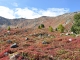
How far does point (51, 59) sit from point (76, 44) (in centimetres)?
1433

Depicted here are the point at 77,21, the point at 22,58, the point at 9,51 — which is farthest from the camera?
the point at 77,21

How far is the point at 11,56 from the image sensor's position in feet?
109

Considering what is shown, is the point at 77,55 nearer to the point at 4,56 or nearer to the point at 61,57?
the point at 61,57

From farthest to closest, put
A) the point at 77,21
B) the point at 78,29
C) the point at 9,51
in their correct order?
the point at 77,21 → the point at 78,29 → the point at 9,51

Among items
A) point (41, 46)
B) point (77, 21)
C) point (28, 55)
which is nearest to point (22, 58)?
point (28, 55)

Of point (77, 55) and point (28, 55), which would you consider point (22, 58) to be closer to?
point (28, 55)

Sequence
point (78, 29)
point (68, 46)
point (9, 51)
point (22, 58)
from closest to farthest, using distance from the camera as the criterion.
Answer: point (22, 58) < point (9, 51) < point (68, 46) < point (78, 29)

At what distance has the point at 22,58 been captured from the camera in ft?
105

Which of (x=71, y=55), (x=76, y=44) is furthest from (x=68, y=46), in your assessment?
(x=71, y=55)

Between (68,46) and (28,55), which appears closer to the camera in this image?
(28,55)

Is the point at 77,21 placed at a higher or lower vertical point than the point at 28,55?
higher

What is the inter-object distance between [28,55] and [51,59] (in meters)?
3.97

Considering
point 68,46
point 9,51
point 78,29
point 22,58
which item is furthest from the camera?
point 78,29

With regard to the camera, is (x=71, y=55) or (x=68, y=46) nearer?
(x=71, y=55)
